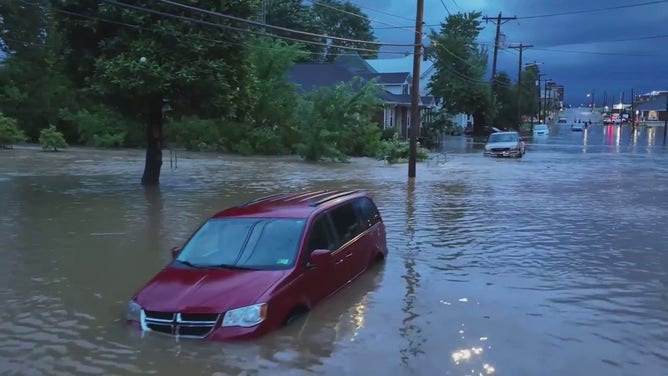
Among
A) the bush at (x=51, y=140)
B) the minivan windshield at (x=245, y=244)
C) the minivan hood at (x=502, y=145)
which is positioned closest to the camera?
the minivan windshield at (x=245, y=244)

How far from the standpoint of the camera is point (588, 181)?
25.7 meters

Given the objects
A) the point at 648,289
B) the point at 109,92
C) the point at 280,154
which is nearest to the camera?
the point at 648,289

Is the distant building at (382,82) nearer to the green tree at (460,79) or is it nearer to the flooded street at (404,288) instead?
the green tree at (460,79)

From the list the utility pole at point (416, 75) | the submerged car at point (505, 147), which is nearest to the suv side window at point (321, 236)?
the utility pole at point (416, 75)

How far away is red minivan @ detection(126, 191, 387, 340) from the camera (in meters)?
6.29

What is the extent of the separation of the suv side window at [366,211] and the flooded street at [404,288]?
795 mm

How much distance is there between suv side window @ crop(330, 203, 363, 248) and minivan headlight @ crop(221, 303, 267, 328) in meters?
2.20

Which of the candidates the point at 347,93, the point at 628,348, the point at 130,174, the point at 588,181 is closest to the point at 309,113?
the point at 347,93

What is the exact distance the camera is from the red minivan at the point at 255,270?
6293mm

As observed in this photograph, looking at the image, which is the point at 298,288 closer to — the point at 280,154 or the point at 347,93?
the point at 347,93

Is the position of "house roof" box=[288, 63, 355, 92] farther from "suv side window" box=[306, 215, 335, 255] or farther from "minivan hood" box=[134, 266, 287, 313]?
"minivan hood" box=[134, 266, 287, 313]

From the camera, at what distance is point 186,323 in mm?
6285

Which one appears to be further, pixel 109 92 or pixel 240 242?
pixel 109 92

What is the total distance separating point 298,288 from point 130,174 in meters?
19.2
